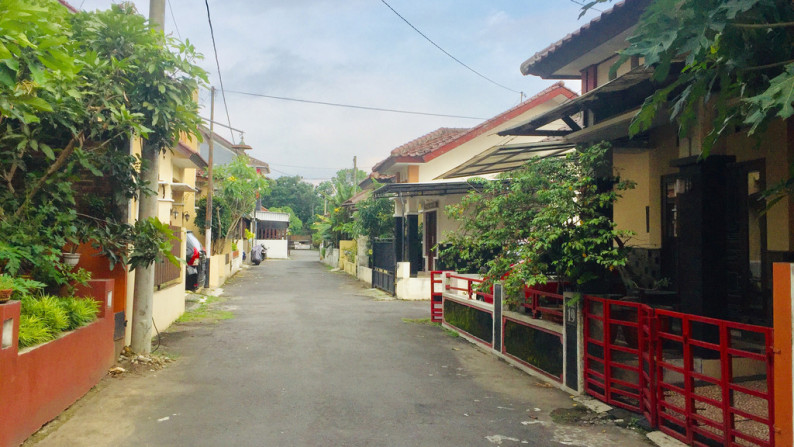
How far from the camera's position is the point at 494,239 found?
7.57 meters

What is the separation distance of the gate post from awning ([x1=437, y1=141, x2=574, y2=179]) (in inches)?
96.6

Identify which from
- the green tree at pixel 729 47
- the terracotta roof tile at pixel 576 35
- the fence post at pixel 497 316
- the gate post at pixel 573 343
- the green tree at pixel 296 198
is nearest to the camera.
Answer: the green tree at pixel 729 47

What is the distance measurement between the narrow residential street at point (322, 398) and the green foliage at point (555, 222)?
1.47 meters

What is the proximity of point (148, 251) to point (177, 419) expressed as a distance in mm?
2596

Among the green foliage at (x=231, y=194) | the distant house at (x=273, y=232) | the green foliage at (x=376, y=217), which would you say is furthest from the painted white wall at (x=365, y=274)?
the distant house at (x=273, y=232)

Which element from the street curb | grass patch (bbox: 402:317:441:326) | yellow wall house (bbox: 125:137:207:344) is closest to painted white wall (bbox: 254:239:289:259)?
yellow wall house (bbox: 125:137:207:344)

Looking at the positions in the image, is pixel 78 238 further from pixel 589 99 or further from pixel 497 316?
pixel 589 99

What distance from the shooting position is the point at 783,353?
13.1 ft

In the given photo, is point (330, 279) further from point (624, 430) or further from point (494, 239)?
point (624, 430)

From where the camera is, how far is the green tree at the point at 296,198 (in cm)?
7888

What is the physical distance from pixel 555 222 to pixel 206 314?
9.59 m

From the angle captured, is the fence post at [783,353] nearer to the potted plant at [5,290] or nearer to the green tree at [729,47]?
the green tree at [729,47]

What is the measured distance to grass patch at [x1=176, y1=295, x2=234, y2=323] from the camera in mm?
12719

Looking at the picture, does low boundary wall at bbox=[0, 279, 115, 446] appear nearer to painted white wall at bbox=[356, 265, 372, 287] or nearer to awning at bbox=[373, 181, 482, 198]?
awning at bbox=[373, 181, 482, 198]
